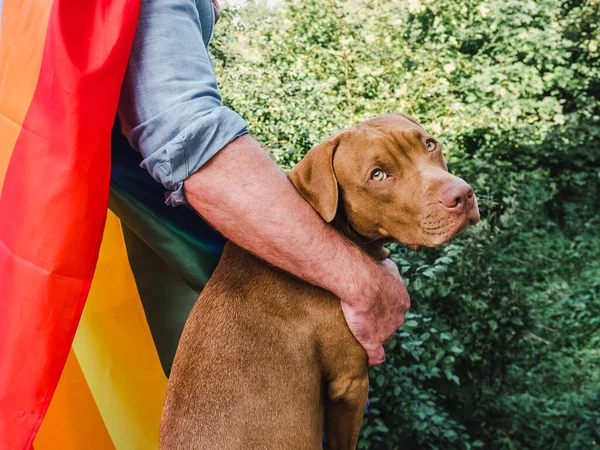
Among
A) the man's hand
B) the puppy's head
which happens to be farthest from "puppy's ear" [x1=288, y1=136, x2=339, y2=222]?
the man's hand

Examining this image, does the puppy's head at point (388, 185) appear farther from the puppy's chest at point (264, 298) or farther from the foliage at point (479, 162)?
the foliage at point (479, 162)

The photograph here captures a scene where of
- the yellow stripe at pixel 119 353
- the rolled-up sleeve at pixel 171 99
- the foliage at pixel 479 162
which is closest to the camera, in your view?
the rolled-up sleeve at pixel 171 99

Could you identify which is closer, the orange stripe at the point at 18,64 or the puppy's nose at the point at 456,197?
the orange stripe at the point at 18,64

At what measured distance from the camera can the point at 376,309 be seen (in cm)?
195

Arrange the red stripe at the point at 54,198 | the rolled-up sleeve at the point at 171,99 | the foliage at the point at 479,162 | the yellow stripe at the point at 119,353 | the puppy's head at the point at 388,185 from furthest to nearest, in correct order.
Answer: the foliage at the point at 479,162 → the yellow stripe at the point at 119,353 → the puppy's head at the point at 388,185 → the rolled-up sleeve at the point at 171,99 → the red stripe at the point at 54,198

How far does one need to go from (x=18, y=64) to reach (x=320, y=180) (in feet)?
2.94

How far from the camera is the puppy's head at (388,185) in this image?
2.00 m

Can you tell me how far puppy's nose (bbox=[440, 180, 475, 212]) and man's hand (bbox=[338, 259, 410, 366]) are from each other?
0.89 feet

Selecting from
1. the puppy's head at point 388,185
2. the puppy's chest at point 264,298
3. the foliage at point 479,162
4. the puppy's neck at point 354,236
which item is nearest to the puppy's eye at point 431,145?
the puppy's head at point 388,185

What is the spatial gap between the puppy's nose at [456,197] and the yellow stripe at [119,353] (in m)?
1.02

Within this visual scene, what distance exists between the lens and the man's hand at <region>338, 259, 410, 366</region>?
6.32ft

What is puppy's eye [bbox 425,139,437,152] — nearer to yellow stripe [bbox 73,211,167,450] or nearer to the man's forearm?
the man's forearm

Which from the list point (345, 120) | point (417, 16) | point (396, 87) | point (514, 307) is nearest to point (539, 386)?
point (514, 307)

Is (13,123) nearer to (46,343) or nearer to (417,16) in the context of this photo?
(46,343)
